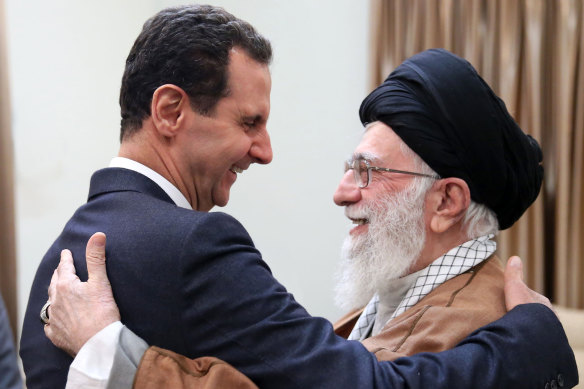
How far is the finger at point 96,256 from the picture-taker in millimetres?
1278

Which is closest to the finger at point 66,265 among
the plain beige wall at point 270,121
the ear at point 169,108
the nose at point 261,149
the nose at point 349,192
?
the ear at point 169,108

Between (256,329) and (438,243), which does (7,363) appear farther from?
(438,243)

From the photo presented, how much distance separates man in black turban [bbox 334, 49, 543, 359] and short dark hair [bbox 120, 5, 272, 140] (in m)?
0.55

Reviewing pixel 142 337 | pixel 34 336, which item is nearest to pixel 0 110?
pixel 34 336

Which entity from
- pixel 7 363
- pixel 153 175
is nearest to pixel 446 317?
pixel 153 175

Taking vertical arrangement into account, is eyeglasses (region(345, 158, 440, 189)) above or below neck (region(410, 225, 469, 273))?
above

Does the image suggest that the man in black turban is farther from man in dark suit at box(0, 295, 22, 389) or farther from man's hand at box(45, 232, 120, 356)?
man in dark suit at box(0, 295, 22, 389)

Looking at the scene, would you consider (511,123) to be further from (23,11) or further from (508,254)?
(23,11)

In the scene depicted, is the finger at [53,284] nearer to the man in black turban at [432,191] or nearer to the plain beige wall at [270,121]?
the man in black turban at [432,191]

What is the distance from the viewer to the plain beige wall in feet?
12.0

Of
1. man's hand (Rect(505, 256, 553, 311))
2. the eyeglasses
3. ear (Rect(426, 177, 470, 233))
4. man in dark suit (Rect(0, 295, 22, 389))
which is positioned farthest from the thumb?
man in dark suit (Rect(0, 295, 22, 389))

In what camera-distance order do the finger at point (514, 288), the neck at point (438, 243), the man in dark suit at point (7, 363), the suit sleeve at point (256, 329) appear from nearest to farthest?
the suit sleeve at point (256, 329) < the finger at point (514, 288) < the neck at point (438, 243) < the man in dark suit at point (7, 363)

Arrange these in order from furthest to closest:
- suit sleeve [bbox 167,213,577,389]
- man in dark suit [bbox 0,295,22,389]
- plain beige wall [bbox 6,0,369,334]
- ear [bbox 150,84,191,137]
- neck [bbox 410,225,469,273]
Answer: plain beige wall [bbox 6,0,369,334], man in dark suit [bbox 0,295,22,389], neck [bbox 410,225,469,273], ear [bbox 150,84,191,137], suit sleeve [bbox 167,213,577,389]

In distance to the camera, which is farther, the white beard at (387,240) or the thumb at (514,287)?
the white beard at (387,240)
